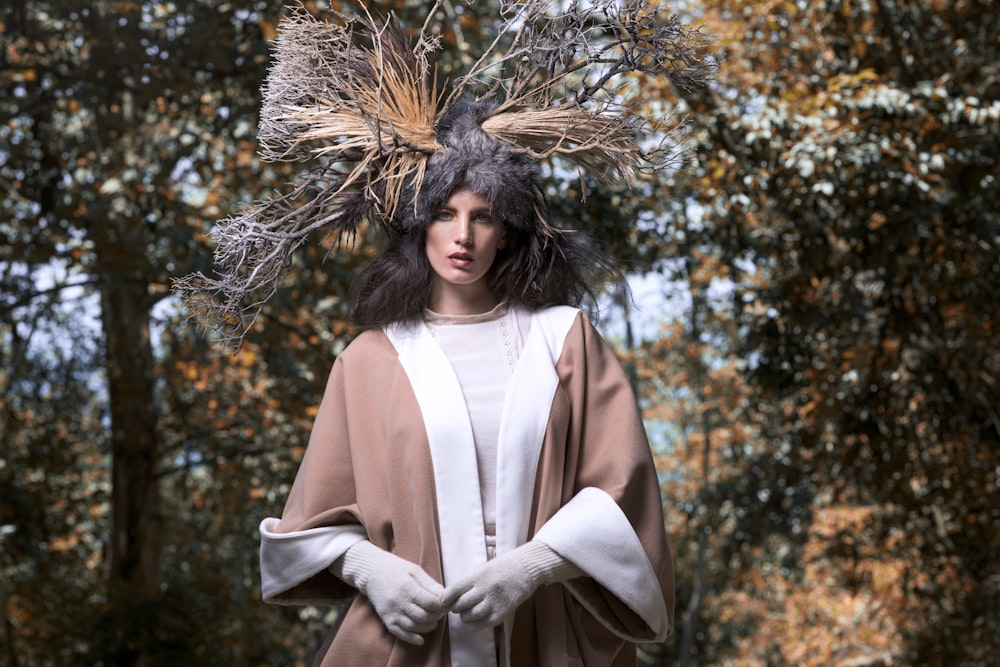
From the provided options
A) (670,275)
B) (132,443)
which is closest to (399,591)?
(670,275)

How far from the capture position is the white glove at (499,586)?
2223mm

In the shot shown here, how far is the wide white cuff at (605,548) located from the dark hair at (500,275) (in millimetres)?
476

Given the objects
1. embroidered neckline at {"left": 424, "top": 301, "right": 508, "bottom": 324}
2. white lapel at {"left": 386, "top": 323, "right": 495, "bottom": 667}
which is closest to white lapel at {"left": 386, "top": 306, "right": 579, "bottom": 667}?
white lapel at {"left": 386, "top": 323, "right": 495, "bottom": 667}

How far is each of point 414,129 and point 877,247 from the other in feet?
11.5

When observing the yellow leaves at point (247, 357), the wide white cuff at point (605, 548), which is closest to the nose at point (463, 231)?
the wide white cuff at point (605, 548)

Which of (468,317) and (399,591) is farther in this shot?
(468,317)

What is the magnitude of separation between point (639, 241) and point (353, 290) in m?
3.10

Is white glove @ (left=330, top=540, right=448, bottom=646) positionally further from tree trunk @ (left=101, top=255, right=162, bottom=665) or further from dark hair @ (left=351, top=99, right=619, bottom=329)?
tree trunk @ (left=101, top=255, right=162, bottom=665)

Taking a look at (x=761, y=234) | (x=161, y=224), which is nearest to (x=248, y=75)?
(x=161, y=224)

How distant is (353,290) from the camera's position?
107 inches

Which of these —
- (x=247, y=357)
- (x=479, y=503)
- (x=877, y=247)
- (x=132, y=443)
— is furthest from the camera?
(x=247, y=357)

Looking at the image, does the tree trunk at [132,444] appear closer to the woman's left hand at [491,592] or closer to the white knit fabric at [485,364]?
the white knit fabric at [485,364]

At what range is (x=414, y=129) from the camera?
2543 mm

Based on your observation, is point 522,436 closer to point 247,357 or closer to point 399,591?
point 399,591
